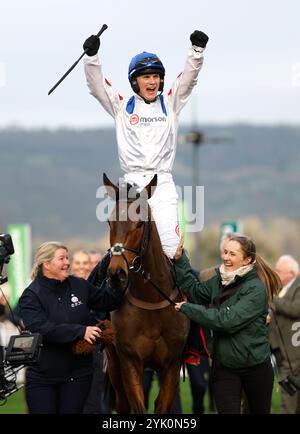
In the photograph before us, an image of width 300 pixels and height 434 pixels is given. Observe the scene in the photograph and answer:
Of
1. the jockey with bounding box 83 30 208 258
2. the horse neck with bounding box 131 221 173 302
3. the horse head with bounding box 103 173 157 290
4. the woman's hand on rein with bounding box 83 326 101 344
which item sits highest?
the jockey with bounding box 83 30 208 258

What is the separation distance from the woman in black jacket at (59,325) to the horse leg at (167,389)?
1.94 ft

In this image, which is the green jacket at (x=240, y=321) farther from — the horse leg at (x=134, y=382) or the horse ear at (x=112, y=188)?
the horse ear at (x=112, y=188)

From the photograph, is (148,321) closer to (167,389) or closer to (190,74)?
(167,389)

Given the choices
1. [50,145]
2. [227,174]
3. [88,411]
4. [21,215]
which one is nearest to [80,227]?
[21,215]

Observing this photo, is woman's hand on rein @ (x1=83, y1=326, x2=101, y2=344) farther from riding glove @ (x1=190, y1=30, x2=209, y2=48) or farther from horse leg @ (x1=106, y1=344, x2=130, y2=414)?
riding glove @ (x1=190, y1=30, x2=209, y2=48)

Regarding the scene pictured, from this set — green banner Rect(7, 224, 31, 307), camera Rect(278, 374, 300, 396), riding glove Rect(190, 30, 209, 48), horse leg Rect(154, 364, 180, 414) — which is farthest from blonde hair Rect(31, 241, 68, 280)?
green banner Rect(7, 224, 31, 307)

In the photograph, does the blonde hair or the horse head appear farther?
the blonde hair

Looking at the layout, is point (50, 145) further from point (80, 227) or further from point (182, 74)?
point (182, 74)

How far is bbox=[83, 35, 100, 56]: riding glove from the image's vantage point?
794cm

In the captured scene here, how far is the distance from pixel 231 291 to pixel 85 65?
2109 mm

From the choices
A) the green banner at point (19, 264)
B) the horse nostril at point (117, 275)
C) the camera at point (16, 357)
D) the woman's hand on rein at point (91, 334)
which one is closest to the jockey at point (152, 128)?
the woman's hand on rein at point (91, 334)

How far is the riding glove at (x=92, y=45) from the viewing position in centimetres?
794

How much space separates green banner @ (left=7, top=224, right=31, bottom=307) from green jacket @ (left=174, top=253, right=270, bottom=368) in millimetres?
10936

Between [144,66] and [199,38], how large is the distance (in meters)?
0.49
